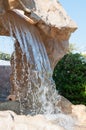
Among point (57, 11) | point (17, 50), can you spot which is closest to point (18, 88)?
point (17, 50)

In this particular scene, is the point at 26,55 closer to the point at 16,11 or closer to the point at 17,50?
the point at 17,50

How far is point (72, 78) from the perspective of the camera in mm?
11211

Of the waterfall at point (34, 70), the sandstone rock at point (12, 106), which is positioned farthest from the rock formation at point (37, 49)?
the sandstone rock at point (12, 106)

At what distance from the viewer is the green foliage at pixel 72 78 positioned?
1108cm

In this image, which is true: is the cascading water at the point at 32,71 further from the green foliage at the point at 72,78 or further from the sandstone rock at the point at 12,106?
the green foliage at the point at 72,78

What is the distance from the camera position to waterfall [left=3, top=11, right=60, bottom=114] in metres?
7.75

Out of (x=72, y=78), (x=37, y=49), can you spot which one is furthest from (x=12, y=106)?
(x=72, y=78)

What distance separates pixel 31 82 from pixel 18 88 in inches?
14.1

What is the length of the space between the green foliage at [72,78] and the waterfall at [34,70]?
110 inches

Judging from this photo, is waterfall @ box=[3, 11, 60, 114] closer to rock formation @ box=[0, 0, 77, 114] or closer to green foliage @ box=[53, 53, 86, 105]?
rock formation @ box=[0, 0, 77, 114]

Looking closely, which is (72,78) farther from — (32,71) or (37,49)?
(37,49)

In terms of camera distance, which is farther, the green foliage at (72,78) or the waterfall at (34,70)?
the green foliage at (72,78)

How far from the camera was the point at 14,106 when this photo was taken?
7805 mm

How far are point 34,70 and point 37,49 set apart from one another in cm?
49
